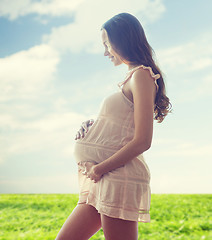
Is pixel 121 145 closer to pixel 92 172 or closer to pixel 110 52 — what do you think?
pixel 92 172

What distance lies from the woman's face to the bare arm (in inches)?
9.7

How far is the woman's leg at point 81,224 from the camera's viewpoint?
4.48ft

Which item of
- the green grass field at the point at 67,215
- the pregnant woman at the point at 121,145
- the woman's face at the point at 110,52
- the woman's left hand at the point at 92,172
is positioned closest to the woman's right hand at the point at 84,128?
the pregnant woman at the point at 121,145

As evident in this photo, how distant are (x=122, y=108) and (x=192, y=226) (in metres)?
2.99

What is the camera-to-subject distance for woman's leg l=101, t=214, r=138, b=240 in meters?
1.17

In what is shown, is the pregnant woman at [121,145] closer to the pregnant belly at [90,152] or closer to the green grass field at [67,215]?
the pregnant belly at [90,152]

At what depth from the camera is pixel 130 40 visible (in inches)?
52.7

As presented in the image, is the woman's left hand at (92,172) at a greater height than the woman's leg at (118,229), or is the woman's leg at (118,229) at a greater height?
the woman's left hand at (92,172)

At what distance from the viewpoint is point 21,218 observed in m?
4.11

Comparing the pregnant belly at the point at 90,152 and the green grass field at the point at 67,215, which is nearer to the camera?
the pregnant belly at the point at 90,152

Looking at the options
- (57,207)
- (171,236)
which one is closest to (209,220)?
(171,236)

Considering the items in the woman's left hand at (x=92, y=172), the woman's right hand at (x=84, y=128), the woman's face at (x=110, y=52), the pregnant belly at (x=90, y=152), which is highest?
the woman's face at (x=110, y=52)

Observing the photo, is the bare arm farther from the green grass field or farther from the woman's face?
the green grass field

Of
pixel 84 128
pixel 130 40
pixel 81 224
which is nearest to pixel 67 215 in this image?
pixel 81 224
